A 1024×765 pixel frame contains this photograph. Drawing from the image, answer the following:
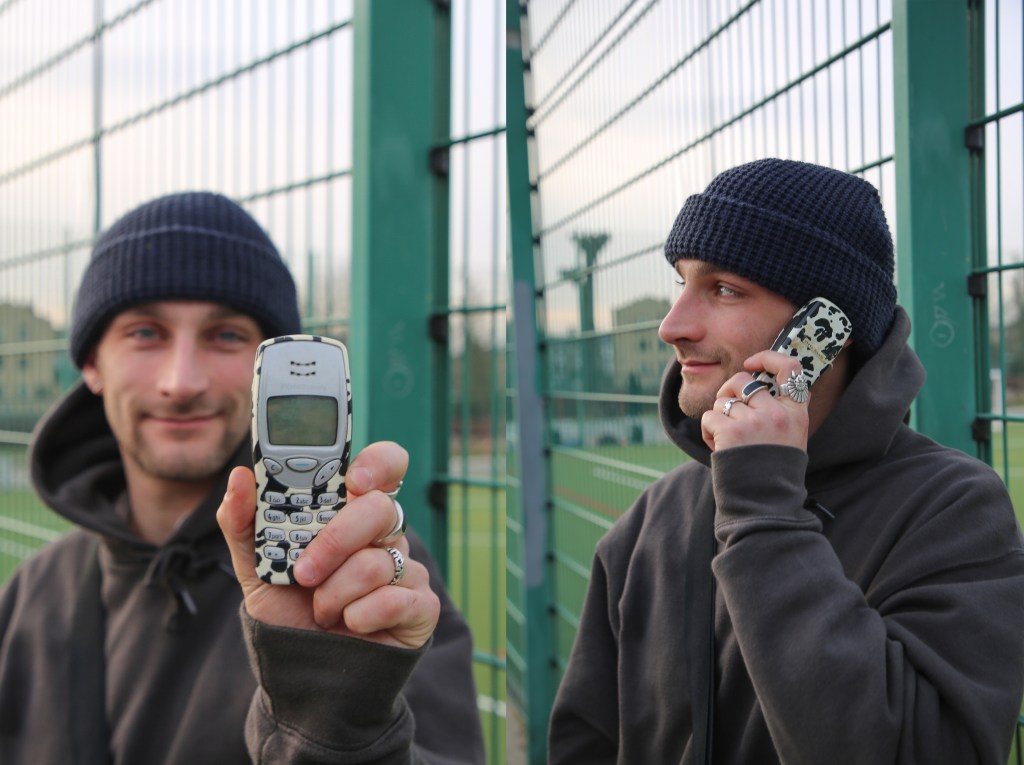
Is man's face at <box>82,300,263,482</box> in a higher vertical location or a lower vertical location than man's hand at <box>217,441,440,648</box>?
higher

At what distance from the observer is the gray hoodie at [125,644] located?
199 centimetres

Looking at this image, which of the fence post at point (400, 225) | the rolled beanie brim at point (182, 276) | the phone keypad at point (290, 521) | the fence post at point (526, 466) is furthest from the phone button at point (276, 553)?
the fence post at point (400, 225)

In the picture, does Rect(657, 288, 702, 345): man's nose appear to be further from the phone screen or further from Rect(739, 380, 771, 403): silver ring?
the phone screen

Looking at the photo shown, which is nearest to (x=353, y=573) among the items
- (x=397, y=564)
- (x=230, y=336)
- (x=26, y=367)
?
(x=397, y=564)

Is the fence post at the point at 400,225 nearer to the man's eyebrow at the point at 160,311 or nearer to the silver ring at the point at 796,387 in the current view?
the man's eyebrow at the point at 160,311

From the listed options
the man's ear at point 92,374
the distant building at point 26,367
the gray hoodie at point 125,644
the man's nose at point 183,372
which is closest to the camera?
the gray hoodie at point 125,644

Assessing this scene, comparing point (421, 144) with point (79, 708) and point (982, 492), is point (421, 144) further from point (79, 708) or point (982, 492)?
point (982, 492)

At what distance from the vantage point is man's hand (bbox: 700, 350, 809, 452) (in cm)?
129

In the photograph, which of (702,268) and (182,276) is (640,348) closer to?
(702,268)

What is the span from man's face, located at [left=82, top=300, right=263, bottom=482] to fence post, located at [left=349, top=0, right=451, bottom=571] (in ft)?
2.96

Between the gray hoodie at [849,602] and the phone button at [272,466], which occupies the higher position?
the phone button at [272,466]

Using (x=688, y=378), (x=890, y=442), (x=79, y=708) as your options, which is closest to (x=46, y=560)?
(x=79, y=708)

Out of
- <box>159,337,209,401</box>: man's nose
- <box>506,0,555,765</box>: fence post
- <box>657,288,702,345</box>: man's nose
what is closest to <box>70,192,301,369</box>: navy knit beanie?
<box>159,337,209,401</box>: man's nose

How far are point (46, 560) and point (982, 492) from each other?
2.16m
